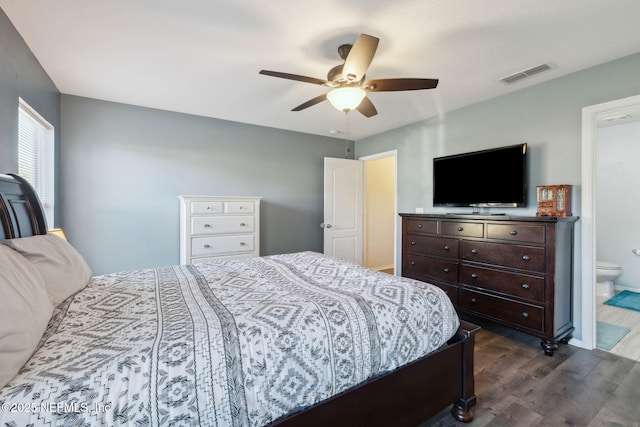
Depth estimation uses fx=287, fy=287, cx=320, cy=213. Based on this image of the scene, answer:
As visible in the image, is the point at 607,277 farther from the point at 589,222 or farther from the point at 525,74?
the point at 525,74

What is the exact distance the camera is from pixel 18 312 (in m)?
0.89

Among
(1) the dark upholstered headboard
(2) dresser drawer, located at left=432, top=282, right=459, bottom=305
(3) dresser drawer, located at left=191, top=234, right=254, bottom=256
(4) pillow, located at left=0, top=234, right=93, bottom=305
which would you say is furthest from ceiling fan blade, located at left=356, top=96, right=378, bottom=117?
(1) the dark upholstered headboard

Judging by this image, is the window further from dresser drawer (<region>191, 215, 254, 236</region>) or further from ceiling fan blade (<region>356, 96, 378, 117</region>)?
ceiling fan blade (<region>356, 96, 378, 117</region>)

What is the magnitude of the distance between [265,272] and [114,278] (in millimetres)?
946

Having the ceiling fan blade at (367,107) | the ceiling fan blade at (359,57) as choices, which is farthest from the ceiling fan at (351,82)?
the ceiling fan blade at (367,107)

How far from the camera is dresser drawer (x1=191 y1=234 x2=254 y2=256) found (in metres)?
3.36

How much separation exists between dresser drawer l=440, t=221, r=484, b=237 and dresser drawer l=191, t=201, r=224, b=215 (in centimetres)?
258

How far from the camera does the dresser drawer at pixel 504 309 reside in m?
2.39

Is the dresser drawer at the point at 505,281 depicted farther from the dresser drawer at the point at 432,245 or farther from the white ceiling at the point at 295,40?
the white ceiling at the point at 295,40

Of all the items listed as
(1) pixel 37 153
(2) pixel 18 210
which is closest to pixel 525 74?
(2) pixel 18 210

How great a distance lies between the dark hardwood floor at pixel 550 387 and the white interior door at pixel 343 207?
246 cm

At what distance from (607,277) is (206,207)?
5.21 m

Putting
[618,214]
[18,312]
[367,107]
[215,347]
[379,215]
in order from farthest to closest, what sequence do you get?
1. [379,215]
2. [618,214]
3. [367,107]
4. [215,347]
5. [18,312]

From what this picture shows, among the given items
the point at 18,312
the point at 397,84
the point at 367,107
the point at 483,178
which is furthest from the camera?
the point at 483,178
